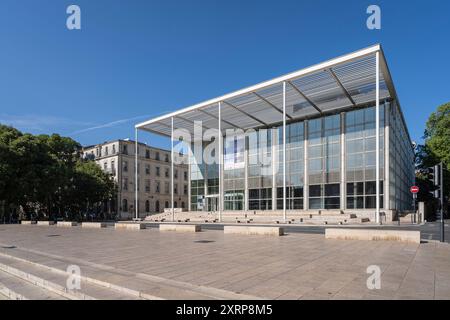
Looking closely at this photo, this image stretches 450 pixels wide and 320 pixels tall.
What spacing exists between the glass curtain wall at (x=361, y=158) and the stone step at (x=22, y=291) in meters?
37.2

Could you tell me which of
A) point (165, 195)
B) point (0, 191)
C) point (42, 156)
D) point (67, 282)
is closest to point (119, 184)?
point (165, 195)

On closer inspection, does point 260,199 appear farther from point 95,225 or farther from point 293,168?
point 95,225

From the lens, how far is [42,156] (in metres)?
46.0

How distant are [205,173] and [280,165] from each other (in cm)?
1519

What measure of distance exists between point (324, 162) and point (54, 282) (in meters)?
40.0

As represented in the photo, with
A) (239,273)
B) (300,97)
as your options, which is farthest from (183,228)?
(300,97)

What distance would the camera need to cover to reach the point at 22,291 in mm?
7262

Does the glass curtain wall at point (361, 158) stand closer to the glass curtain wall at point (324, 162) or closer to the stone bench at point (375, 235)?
the glass curtain wall at point (324, 162)

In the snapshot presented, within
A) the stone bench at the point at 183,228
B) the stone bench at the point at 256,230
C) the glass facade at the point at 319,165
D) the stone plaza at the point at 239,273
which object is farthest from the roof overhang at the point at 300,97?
the stone plaza at the point at 239,273

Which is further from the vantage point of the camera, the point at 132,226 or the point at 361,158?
the point at 361,158

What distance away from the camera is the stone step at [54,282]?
641cm

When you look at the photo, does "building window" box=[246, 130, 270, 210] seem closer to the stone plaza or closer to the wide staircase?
the wide staircase

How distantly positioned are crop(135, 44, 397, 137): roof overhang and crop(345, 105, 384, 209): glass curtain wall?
191cm
